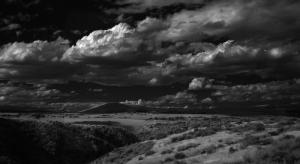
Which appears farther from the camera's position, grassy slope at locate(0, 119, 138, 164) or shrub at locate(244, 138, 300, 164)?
grassy slope at locate(0, 119, 138, 164)

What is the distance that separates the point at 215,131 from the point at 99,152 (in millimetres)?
21384

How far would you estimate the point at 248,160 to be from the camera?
60.9 ft

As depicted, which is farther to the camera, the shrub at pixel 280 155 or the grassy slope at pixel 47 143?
the grassy slope at pixel 47 143

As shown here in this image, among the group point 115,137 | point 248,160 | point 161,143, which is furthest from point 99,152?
point 248,160

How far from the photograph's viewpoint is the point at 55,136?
50812 millimetres

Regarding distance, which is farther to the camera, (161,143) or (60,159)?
(60,159)

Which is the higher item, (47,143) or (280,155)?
A: (280,155)

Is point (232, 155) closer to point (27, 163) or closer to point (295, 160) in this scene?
point (295, 160)

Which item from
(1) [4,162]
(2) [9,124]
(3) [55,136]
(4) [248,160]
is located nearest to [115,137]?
(3) [55,136]

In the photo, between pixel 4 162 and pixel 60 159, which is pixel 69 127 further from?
pixel 4 162

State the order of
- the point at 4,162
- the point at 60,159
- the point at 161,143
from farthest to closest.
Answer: the point at 60,159 → the point at 161,143 → the point at 4,162

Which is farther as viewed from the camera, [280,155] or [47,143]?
[47,143]

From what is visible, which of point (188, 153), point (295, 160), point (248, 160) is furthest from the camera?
point (188, 153)

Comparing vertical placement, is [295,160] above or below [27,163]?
above
